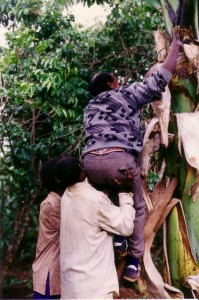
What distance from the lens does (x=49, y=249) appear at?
61.4 inches

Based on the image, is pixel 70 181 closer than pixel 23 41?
Yes

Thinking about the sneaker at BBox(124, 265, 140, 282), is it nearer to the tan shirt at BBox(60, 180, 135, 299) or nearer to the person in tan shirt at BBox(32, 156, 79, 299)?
the tan shirt at BBox(60, 180, 135, 299)

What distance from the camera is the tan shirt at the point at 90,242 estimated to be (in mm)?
1320

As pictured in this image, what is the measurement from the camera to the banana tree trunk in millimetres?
1485

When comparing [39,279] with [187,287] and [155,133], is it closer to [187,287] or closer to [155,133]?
[187,287]

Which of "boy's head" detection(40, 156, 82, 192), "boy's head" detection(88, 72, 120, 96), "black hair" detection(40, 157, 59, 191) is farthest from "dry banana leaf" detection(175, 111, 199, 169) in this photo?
"black hair" detection(40, 157, 59, 191)

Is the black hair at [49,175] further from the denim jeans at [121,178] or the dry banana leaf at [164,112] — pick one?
the dry banana leaf at [164,112]

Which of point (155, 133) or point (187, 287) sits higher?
point (155, 133)

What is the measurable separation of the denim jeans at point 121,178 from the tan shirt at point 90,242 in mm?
59

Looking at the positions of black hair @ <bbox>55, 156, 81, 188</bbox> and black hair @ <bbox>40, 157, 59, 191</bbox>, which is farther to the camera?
black hair @ <bbox>40, 157, 59, 191</bbox>

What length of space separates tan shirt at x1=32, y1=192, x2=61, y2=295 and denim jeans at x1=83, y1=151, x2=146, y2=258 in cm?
22

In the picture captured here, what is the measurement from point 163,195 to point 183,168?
13 centimetres

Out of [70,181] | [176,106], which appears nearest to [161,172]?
[176,106]

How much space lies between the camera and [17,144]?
9.78 feet
